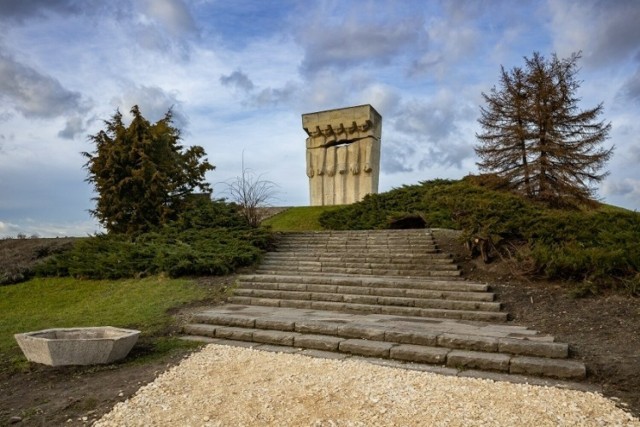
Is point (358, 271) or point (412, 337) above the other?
point (358, 271)

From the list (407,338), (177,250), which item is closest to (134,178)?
(177,250)

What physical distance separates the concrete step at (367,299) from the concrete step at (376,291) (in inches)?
4.2

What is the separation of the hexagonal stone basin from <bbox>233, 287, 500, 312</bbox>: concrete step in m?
3.81

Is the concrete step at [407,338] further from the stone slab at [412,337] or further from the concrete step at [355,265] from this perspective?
the concrete step at [355,265]

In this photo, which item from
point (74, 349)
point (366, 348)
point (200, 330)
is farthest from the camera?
point (200, 330)

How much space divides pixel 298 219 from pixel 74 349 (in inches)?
635

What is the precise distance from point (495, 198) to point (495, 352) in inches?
221

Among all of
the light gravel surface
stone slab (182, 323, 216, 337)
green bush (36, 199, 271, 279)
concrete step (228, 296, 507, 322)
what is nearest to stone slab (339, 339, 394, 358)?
the light gravel surface

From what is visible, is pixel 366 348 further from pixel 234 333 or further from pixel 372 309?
pixel 372 309

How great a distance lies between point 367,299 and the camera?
355 inches

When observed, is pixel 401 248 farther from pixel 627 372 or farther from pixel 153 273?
pixel 627 372

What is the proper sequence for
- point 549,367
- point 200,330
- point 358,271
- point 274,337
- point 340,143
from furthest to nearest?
point 340,143 → point 358,271 → point 200,330 → point 274,337 → point 549,367

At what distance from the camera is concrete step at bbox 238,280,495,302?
869cm

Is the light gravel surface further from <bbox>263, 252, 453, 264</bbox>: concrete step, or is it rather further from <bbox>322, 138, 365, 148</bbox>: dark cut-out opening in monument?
<bbox>322, 138, 365, 148</bbox>: dark cut-out opening in monument
